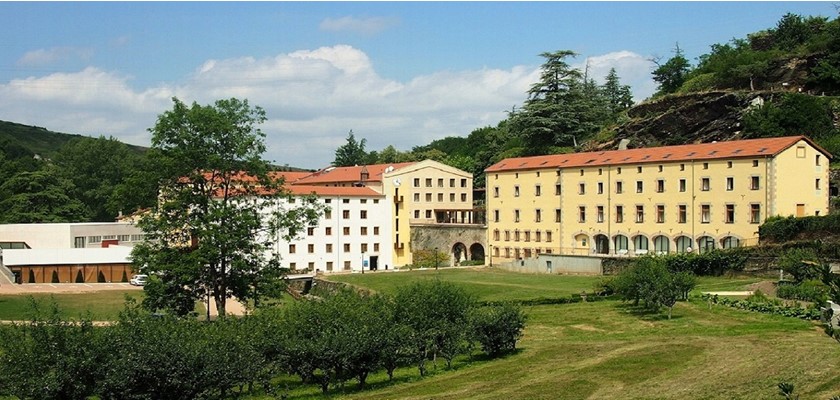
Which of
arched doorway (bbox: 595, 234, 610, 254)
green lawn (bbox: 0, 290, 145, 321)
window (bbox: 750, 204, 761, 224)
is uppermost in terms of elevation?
window (bbox: 750, 204, 761, 224)

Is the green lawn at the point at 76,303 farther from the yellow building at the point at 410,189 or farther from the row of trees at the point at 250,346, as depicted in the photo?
the yellow building at the point at 410,189

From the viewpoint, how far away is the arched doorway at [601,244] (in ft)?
223

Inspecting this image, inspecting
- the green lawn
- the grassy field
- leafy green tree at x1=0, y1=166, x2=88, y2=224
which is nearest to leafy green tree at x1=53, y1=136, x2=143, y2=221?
leafy green tree at x1=0, y1=166, x2=88, y2=224

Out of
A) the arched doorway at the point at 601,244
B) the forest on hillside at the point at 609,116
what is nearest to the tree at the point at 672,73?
the forest on hillside at the point at 609,116

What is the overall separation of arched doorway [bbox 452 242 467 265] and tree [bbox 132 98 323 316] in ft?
139

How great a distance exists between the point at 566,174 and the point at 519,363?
41.0m

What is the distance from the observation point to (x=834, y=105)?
6869 centimetres

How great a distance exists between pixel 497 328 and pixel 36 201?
85513 mm

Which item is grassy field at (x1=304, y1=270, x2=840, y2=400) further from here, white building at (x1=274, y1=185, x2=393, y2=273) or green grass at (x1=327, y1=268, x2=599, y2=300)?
white building at (x1=274, y1=185, x2=393, y2=273)

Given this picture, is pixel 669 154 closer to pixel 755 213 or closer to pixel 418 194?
pixel 755 213

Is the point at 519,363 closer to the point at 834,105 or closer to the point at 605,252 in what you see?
the point at 605,252

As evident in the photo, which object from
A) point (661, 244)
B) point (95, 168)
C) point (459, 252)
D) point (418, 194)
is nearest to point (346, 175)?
point (418, 194)

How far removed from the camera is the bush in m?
32.9

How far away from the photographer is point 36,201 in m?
101
